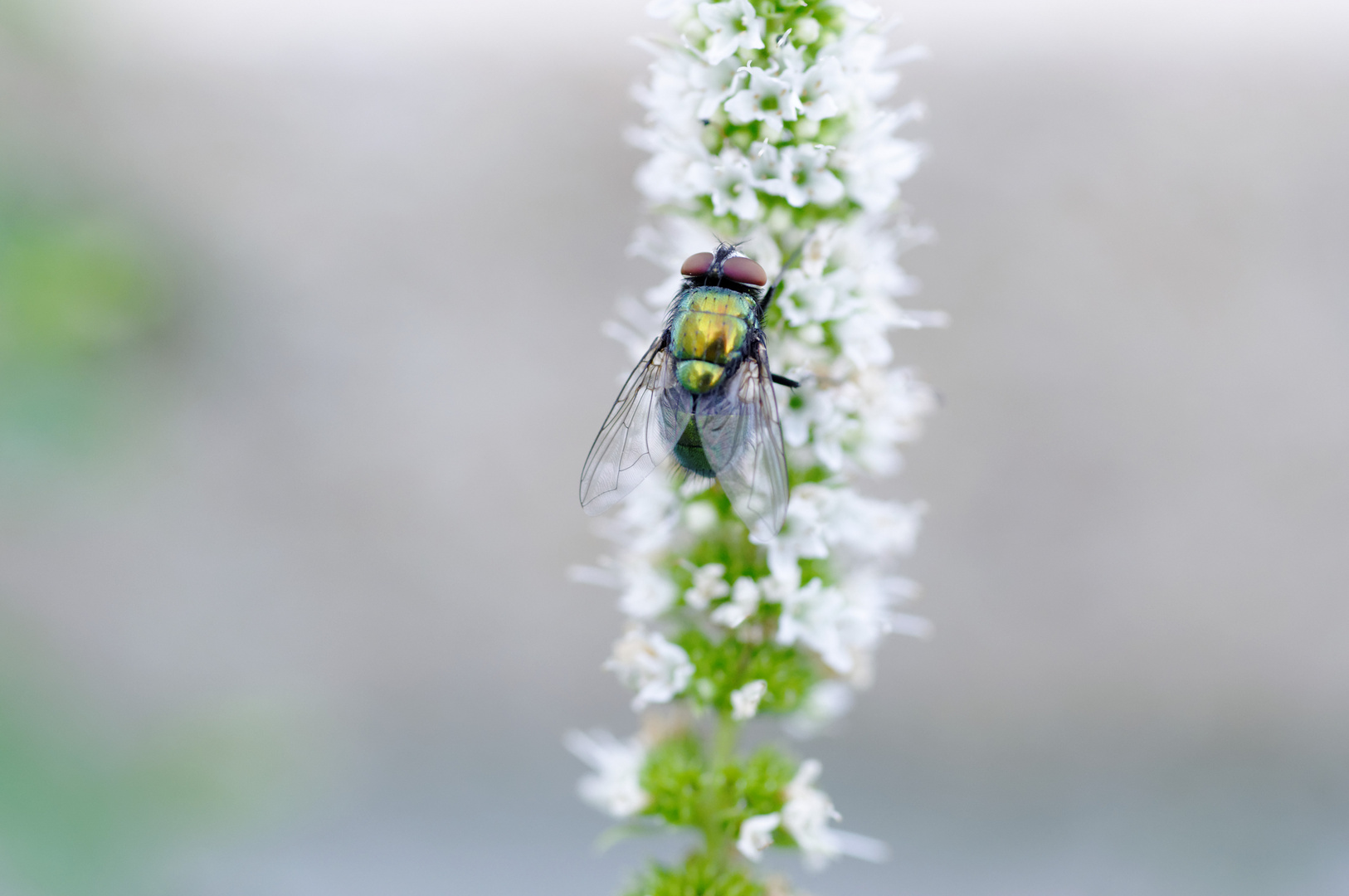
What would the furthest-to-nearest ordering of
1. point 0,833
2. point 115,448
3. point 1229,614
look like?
point 1229,614 → point 115,448 → point 0,833

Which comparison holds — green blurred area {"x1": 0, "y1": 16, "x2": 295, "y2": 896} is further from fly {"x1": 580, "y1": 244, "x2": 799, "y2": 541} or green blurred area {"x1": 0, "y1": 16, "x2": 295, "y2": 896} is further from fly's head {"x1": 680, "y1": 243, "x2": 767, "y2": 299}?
fly's head {"x1": 680, "y1": 243, "x2": 767, "y2": 299}

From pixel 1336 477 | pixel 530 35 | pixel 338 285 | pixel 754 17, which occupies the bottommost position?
pixel 754 17

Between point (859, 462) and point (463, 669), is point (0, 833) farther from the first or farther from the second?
point (859, 462)

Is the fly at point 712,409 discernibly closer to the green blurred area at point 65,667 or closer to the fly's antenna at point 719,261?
the fly's antenna at point 719,261

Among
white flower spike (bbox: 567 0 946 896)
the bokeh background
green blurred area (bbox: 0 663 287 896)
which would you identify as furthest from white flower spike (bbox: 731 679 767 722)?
the bokeh background

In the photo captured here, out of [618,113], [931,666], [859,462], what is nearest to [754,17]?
[859,462]

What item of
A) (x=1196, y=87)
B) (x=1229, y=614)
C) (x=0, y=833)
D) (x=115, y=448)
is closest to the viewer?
(x=0, y=833)
